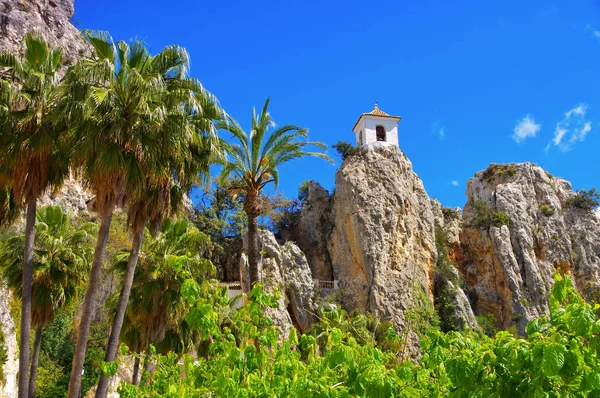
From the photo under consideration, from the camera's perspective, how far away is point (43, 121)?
13867 millimetres

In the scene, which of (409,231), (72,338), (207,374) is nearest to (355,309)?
(409,231)

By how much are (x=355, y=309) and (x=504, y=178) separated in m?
21.5

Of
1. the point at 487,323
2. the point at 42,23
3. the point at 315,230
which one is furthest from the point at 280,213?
the point at 42,23

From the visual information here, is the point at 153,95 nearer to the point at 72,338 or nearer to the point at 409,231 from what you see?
the point at 72,338

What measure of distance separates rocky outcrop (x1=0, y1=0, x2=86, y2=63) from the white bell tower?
25.2m

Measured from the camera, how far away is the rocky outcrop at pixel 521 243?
131ft

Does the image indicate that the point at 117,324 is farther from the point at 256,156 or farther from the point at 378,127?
the point at 378,127

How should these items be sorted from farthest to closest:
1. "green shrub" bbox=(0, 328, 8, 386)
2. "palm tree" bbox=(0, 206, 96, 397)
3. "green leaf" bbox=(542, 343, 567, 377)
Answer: "green shrub" bbox=(0, 328, 8, 386) → "palm tree" bbox=(0, 206, 96, 397) → "green leaf" bbox=(542, 343, 567, 377)

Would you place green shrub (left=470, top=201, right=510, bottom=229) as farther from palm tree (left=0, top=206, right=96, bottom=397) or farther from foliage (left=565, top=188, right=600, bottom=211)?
palm tree (left=0, top=206, right=96, bottom=397)

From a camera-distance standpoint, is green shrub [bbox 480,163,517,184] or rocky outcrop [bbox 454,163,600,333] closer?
rocky outcrop [bbox 454,163,600,333]

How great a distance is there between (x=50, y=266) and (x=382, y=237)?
22811mm

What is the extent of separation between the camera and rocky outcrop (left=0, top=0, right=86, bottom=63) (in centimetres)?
4884

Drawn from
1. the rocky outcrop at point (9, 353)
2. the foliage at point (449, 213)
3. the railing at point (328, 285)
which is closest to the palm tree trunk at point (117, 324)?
the rocky outcrop at point (9, 353)

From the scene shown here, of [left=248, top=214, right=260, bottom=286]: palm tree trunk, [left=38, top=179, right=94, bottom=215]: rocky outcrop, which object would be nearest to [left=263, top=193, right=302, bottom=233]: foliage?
[left=38, top=179, right=94, bottom=215]: rocky outcrop
